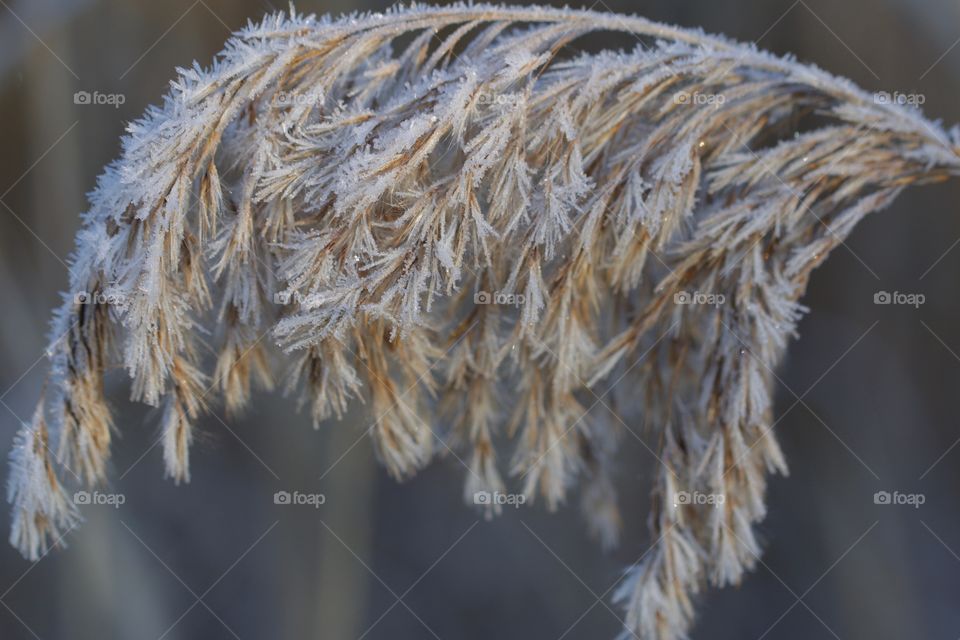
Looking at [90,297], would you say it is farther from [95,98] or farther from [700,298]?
[95,98]

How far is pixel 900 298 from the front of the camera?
1.82 meters

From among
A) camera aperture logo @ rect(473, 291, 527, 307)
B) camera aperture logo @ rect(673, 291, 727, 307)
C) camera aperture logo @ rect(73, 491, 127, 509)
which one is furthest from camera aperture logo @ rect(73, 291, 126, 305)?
camera aperture logo @ rect(673, 291, 727, 307)

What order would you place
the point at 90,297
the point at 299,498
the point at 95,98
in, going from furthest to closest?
the point at 299,498
the point at 95,98
the point at 90,297

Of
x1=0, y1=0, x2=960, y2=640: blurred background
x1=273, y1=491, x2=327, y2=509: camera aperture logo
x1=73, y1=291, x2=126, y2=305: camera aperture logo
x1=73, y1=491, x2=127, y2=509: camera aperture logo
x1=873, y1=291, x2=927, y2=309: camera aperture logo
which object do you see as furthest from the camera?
x1=273, y1=491, x2=327, y2=509: camera aperture logo

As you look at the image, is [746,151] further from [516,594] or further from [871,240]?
[516,594]

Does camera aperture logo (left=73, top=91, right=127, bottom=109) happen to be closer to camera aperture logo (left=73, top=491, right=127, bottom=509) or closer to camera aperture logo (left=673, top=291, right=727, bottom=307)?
camera aperture logo (left=73, top=491, right=127, bottom=509)

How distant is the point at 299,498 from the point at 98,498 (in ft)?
1.90

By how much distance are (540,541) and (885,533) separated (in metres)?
0.97

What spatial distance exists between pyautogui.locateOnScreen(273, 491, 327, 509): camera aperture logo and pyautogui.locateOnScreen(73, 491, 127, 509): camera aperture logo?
41 cm

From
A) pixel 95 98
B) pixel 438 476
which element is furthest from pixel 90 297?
pixel 438 476

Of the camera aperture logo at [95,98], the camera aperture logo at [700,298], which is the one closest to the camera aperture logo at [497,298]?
the camera aperture logo at [700,298]

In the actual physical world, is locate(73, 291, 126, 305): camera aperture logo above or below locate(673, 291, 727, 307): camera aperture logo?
below

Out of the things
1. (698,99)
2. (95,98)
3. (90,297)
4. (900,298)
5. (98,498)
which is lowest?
(98,498)

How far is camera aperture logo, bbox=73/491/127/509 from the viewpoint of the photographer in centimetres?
144
